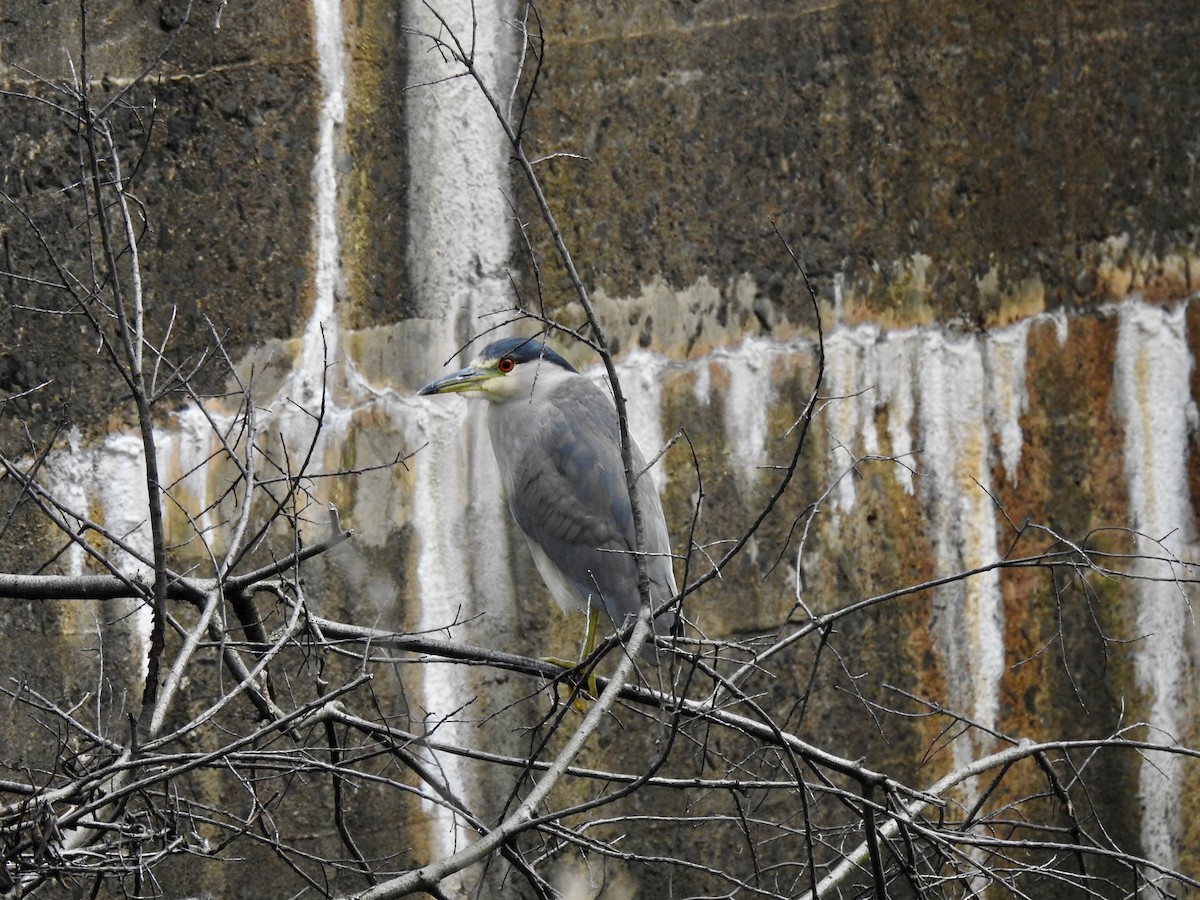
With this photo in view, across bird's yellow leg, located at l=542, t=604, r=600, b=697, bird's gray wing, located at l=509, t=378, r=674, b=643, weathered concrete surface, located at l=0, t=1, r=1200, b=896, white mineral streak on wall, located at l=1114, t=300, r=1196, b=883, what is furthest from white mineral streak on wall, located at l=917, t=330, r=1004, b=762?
bird's yellow leg, located at l=542, t=604, r=600, b=697

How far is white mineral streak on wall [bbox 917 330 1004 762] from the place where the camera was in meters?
3.74

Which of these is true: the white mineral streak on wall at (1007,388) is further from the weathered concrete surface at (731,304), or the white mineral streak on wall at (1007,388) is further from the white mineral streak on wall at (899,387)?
the white mineral streak on wall at (899,387)

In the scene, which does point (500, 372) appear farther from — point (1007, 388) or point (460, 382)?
point (1007, 388)

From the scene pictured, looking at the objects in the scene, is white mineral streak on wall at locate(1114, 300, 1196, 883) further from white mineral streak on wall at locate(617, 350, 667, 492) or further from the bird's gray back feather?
the bird's gray back feather

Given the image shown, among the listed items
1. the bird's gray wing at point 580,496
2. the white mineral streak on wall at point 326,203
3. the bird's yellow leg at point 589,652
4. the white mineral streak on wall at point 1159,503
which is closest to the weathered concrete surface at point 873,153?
the white mineral streak on wall at point 1159,503

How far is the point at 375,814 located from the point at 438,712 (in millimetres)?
280

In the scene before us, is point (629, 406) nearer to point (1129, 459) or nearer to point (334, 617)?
point (334, 617)

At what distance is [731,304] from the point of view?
3.60 m

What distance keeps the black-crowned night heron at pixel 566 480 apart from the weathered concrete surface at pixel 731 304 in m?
0.11

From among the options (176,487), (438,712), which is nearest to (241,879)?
(438,712)

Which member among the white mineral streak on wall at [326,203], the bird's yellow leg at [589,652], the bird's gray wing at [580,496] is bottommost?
the bird's yellow leg at [589,652]

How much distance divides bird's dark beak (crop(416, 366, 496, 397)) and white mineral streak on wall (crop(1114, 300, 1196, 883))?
1716 mm

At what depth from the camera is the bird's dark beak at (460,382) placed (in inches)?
132

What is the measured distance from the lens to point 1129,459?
3.87 m
